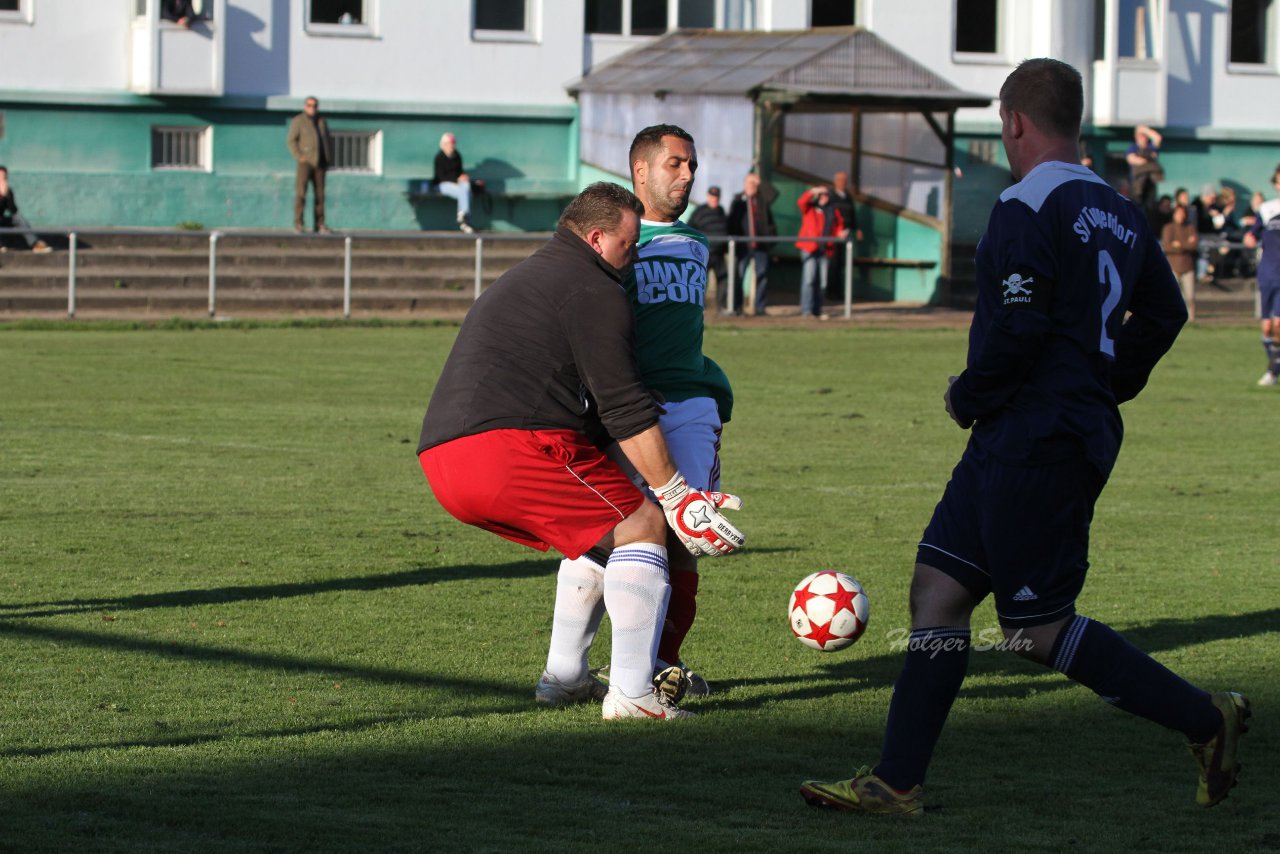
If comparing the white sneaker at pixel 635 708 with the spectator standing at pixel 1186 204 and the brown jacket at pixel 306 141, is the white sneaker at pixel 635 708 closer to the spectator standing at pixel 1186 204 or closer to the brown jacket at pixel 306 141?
the brown jacket at pixel 306 141

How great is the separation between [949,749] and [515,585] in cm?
339

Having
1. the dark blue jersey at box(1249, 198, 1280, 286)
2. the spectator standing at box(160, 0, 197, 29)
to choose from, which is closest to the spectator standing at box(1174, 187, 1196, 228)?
the dark blue jersey at box(1249, 198, 1280, 286)

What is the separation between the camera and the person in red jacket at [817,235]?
27766 millimetres

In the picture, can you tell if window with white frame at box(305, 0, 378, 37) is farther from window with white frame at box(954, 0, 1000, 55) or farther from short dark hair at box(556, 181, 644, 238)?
short dark hair at box(556, 181, 644, 238)

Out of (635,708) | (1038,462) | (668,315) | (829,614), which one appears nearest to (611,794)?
(635,708)

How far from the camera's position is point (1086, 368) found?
5129mm

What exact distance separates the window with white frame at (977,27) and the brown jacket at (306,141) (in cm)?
1364

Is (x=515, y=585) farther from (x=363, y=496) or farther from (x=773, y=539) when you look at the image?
(x=363, y=496)

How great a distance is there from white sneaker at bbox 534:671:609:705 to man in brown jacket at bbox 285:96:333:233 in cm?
2421

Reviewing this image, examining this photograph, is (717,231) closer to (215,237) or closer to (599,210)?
(215,237)

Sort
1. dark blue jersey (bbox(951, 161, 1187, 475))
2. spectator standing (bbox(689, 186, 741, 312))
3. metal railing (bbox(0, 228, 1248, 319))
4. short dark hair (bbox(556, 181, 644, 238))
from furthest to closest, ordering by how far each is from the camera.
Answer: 1. spectator standing (bbox(689, 186, 741, 312))
2. metal railing (bbox(0, 228, 1248, 319))
3. short dark hair (bbox(556, 181, 644, 238))
4. dark blue jersey (bbox(951, 161, 1187, 475))

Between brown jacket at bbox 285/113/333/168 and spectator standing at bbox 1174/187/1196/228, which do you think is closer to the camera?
brown jacket at bbox 285/113/333/168

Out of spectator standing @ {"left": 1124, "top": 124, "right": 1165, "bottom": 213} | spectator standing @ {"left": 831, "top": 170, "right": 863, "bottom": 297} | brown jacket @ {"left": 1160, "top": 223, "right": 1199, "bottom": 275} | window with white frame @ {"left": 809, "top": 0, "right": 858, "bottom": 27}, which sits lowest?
brown jacket @ {"left": 1160, "top": 223, "right": 1199, "bottom": 275}

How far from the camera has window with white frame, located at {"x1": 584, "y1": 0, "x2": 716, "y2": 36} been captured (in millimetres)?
35219
